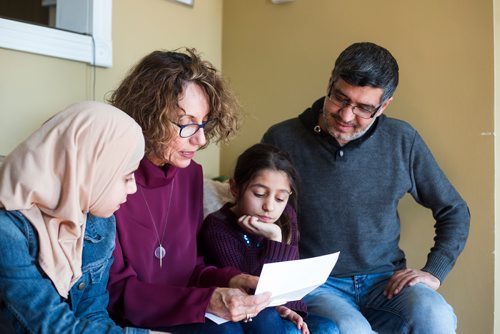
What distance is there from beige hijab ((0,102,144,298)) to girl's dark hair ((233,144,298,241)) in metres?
0.69

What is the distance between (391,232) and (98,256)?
44.5 inches

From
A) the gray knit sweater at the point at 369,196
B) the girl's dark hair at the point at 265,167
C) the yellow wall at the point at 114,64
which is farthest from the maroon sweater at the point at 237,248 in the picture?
the yellow wall at the point at 114,64

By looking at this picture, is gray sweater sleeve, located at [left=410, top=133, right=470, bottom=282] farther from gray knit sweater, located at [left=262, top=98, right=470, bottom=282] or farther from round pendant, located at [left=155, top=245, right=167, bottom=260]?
round pendant, located at [left=155, top=245, right=167, bottom=260]

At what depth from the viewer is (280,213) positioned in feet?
6.42

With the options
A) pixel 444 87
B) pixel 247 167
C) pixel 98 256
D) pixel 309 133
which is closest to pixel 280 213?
pixel 247 167

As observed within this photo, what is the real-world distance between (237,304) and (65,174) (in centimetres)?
55

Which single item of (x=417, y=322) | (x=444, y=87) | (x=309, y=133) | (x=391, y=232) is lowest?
(x=417, y=322)

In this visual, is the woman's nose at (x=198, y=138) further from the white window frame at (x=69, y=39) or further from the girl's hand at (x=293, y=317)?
the white window frame at (x=69, y=39)

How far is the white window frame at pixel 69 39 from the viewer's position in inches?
80.8

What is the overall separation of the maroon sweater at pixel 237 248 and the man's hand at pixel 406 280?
370mm

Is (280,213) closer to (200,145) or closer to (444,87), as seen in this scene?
(200,145)

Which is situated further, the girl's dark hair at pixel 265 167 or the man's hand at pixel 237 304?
the girl's dark hair at pixel 265 167

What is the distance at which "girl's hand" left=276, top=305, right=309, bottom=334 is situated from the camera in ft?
5.63

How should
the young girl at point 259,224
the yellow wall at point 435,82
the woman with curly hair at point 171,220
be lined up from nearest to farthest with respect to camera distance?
the woman with curly hair at point 171,220, the young girl at point 259,224, the yellow wall at point 435,82
